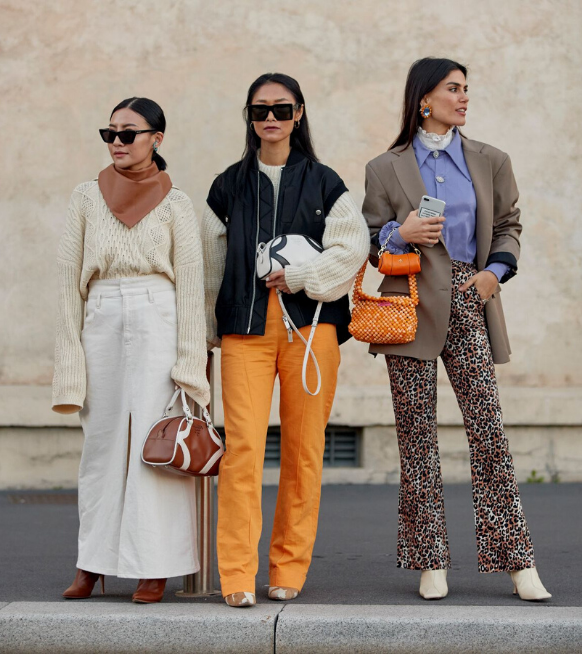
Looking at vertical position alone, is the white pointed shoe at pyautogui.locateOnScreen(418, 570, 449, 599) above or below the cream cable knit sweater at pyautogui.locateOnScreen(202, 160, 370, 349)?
below

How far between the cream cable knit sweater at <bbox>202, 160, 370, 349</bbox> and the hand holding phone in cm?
18

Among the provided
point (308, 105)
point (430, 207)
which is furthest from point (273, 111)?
point (308, 105)

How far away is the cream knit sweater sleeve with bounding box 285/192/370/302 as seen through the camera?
4246 mm

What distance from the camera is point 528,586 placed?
4348 mm

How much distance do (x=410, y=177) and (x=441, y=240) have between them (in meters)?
0.29

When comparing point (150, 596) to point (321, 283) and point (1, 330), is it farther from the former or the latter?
point (1, 330)

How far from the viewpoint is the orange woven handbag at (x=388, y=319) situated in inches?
172

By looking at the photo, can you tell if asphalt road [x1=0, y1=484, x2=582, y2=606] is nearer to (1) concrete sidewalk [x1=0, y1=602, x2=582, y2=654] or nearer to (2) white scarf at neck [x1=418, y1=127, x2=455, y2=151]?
(1) concrete sidewalk [x1=0, y1=602, x2=582, y2=654]

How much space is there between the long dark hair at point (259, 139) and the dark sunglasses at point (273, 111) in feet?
0.20

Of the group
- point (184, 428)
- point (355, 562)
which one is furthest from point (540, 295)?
point (184, 428)

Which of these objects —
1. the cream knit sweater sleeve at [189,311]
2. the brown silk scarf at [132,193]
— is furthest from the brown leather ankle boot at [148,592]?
the brown silk scarf at [132,193]

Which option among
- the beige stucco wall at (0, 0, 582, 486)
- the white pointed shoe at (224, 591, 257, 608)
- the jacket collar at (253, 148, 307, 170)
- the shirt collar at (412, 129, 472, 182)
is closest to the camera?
the white pointed shoe at (224, 591, 257, 608)

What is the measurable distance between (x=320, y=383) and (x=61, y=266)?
1118 millimetres

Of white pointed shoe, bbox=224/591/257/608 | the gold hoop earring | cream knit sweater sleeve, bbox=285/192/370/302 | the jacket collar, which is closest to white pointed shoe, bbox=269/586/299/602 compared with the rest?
white pointed shoe, bbox=224/591/257/608
